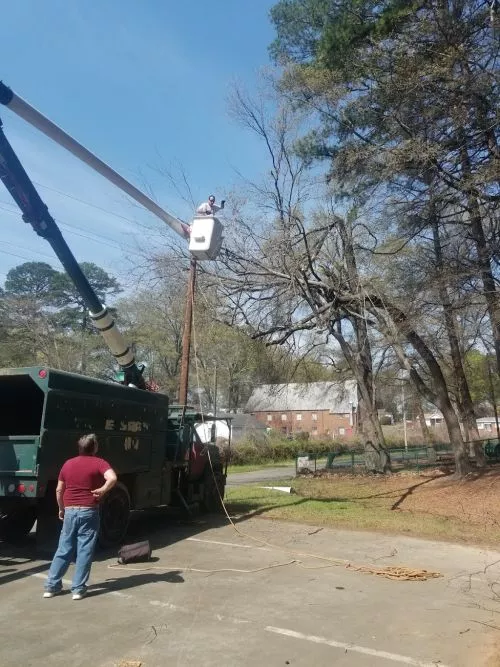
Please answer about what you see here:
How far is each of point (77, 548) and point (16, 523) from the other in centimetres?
386

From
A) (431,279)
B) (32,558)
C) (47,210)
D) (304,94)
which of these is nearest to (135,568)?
(32,558)

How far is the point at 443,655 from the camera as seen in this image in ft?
16.4

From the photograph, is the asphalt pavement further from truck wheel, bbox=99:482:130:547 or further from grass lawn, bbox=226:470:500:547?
truck wheel, bbox=99:482:130:547

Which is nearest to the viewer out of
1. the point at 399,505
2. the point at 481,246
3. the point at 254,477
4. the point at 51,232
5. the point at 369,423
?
the point at 51,232

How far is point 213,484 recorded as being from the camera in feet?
43.1

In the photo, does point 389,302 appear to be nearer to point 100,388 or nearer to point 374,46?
point 374,46

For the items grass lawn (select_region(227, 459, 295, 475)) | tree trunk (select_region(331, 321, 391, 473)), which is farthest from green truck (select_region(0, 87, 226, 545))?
grass lawn (select_region(227, 459, 295, 475))

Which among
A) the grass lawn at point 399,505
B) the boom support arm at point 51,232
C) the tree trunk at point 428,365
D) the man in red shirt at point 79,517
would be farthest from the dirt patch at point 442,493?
the man in red shirt at point 79,517

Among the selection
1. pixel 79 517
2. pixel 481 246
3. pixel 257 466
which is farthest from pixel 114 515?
pixel 257 466

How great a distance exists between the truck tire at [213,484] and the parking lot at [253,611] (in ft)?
11.3

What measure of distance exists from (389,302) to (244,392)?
4970 cm

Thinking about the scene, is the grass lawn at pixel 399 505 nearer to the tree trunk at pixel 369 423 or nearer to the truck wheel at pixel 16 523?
the tree trunk at pixel 369 423

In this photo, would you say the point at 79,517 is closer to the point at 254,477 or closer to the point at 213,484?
the point at 213,484

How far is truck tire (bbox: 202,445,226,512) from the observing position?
13008mm
